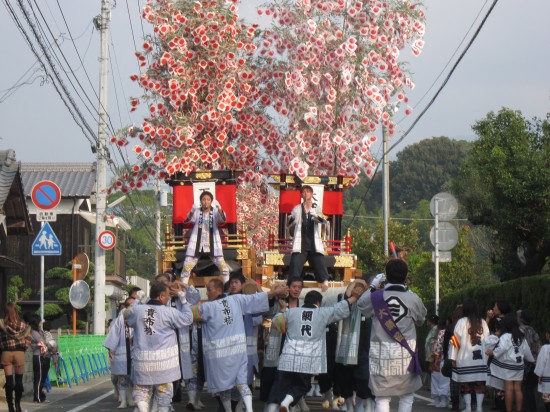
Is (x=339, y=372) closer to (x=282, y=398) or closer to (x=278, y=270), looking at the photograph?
(x=282, y=398)

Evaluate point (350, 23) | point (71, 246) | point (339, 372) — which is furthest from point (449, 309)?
point (71, 246)

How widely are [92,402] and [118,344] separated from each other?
9.26 ft

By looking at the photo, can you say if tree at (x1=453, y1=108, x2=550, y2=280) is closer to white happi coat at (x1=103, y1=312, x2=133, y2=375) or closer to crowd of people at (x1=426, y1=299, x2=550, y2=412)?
crowd of people at (x1=426, y1=299, x2=550, y2=412)

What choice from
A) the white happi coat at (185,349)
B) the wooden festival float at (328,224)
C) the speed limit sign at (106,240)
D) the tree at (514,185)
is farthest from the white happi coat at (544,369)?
the tree at (514,185)

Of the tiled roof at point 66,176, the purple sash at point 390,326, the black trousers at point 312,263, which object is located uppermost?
the tiled roof at point 66,176

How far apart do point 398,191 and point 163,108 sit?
242 ft

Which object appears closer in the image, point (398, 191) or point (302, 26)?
point (302, 26)

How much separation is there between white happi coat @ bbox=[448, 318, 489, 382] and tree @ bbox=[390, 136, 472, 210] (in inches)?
2987

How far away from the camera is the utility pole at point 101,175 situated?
31.5 m

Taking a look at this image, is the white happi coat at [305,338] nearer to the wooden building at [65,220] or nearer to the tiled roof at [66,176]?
the wooden building at [65,220]

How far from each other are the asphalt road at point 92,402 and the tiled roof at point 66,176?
74.3ft

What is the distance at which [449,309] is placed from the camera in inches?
1083

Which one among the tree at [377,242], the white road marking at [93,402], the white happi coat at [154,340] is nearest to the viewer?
the white happi coat at [154,340]

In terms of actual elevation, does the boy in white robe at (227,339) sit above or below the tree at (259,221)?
below
